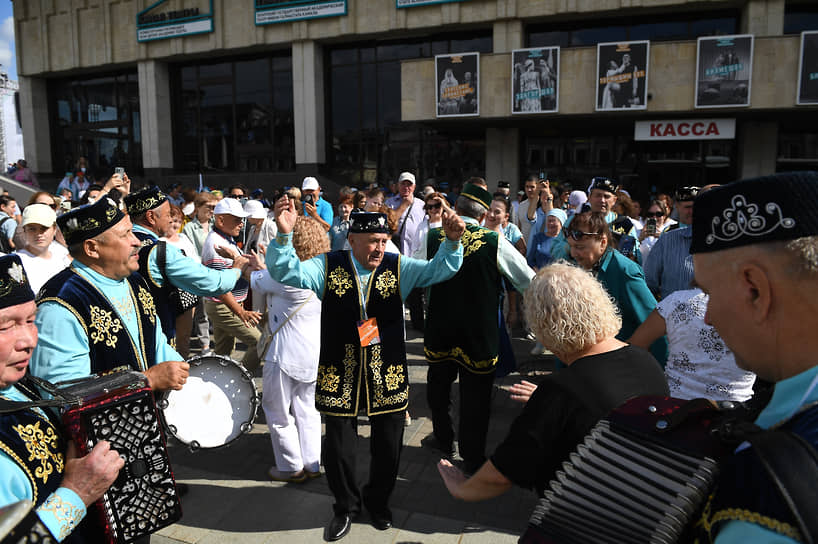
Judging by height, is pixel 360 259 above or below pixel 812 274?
below

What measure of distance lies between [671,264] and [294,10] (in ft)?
62.1

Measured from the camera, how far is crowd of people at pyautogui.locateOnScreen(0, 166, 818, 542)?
98 centimetres

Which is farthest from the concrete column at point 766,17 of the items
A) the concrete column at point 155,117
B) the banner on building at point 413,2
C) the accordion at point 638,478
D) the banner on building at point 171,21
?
the concrete column at point 155,117

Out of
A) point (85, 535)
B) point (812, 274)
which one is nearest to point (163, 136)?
point (85, 535)

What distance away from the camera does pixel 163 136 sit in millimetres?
23078

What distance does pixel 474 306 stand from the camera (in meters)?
4.24

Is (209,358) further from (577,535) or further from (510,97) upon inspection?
(510,97)

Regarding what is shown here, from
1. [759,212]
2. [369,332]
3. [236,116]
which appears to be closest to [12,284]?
[369,332]

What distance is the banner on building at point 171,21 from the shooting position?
68.1 feet

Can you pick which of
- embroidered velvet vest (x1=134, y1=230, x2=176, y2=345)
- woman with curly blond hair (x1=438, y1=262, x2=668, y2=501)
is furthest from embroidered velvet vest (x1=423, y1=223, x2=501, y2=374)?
embroidered velvet vest (x1=134, y1=230, x2=176, y2=345)

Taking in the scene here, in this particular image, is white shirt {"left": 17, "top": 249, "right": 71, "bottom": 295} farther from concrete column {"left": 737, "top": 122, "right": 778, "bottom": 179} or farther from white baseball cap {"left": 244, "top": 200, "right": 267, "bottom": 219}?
concrete column {"left": 737, "top": 122, "right": 778, "bottom": 179}

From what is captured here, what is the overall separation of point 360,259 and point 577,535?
2342 mm

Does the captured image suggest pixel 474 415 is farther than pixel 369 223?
Yes

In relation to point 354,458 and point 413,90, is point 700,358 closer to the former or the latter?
point 354,458
